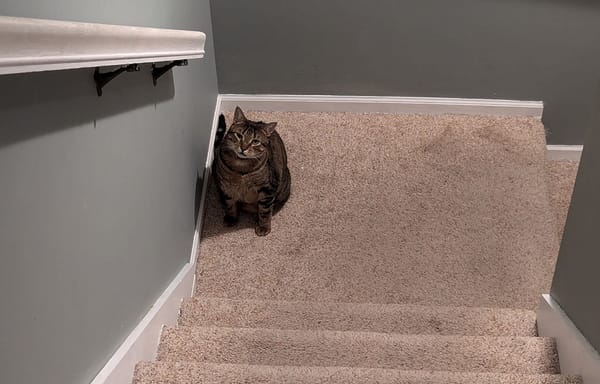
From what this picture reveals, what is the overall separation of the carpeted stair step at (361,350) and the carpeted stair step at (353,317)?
0.19 metres

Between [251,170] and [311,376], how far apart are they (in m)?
1.19

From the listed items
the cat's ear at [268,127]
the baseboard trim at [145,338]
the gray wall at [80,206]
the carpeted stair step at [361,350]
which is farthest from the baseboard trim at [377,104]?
the carpeted stair step at [361,350]

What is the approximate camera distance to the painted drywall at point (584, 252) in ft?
4.91

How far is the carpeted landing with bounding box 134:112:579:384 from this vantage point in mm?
1709

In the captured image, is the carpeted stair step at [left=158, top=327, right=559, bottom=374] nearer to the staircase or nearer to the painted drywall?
the staircase

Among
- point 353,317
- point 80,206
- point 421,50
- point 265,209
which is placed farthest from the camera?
point 421,50

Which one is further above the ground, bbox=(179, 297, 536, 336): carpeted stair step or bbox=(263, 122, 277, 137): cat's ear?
bbox=(263, 122, 277, 137): cat's ear

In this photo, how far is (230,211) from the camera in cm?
271

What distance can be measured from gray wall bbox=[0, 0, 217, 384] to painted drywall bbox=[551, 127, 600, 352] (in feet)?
4.10

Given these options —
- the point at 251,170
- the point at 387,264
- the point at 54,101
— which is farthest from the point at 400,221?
the point at 54,101

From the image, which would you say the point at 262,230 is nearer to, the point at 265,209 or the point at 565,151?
the point at 265,209

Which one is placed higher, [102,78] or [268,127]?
[102,78]

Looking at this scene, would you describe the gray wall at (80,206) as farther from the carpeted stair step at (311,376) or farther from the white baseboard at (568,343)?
the white baseboard at (568,343)

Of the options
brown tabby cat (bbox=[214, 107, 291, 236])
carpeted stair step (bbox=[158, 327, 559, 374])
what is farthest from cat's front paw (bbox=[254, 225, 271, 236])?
carpeted stair step (bbox=[158, 327, 559, 374])
